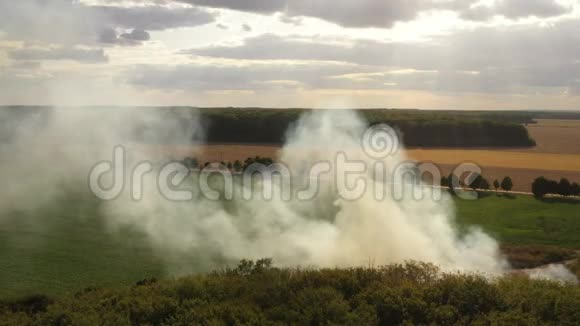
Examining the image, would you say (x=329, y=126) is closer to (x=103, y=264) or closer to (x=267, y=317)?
(x=103, y=264)

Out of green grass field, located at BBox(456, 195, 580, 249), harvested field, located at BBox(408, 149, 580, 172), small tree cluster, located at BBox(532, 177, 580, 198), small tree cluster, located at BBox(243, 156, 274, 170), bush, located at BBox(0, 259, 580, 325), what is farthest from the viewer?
harvested field, located at BBox(408, 149, 580, 172)

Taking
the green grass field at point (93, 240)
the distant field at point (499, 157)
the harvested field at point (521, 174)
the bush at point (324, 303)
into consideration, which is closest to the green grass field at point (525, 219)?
the green grass field at point (93, 240)

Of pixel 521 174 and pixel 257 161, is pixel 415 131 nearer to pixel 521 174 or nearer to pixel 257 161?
pixel 521 174

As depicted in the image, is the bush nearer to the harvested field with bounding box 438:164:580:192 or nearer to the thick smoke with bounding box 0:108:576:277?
the thick smoke with bounding box 0:108:576:277

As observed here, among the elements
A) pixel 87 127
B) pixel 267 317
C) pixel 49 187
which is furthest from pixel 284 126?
pixel 267 317
